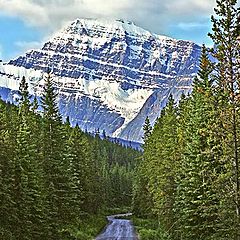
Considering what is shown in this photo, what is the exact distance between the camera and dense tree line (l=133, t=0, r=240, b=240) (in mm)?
24000

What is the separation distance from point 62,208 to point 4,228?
1622 centimetres

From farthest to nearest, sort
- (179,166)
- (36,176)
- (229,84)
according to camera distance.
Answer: (179,166)
(36,176)
(229,84)

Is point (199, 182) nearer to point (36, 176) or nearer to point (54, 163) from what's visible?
point (36, 176)

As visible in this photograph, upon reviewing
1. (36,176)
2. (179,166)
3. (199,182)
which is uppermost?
(179,166)

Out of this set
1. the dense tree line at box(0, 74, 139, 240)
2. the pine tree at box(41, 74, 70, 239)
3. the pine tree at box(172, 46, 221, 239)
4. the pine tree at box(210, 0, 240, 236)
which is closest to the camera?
the pine tree at box(210, 0, 240, 236)

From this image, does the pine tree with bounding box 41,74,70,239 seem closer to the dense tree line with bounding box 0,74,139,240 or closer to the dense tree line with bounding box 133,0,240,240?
the dense tree line with bounding box 0,74,139,240

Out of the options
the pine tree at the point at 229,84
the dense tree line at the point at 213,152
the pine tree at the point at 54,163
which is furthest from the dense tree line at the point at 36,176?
the pine tree at the point at 229,84

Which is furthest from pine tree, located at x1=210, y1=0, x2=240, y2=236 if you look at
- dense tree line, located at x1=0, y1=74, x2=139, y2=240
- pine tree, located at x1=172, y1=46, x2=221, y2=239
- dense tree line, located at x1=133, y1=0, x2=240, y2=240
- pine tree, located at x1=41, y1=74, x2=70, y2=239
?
pine tree, located at x1=41, y1=74, x2=70, y2=239

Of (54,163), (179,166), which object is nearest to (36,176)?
(54,163)

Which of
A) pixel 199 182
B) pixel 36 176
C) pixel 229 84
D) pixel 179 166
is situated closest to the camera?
pixel 229 84

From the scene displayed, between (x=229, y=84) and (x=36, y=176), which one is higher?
(x=229, y=84)

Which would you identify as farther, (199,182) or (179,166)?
(179,166)

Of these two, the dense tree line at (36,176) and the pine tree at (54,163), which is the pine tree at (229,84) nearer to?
the dense tree line at (36,176)

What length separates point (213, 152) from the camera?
2588 cm
